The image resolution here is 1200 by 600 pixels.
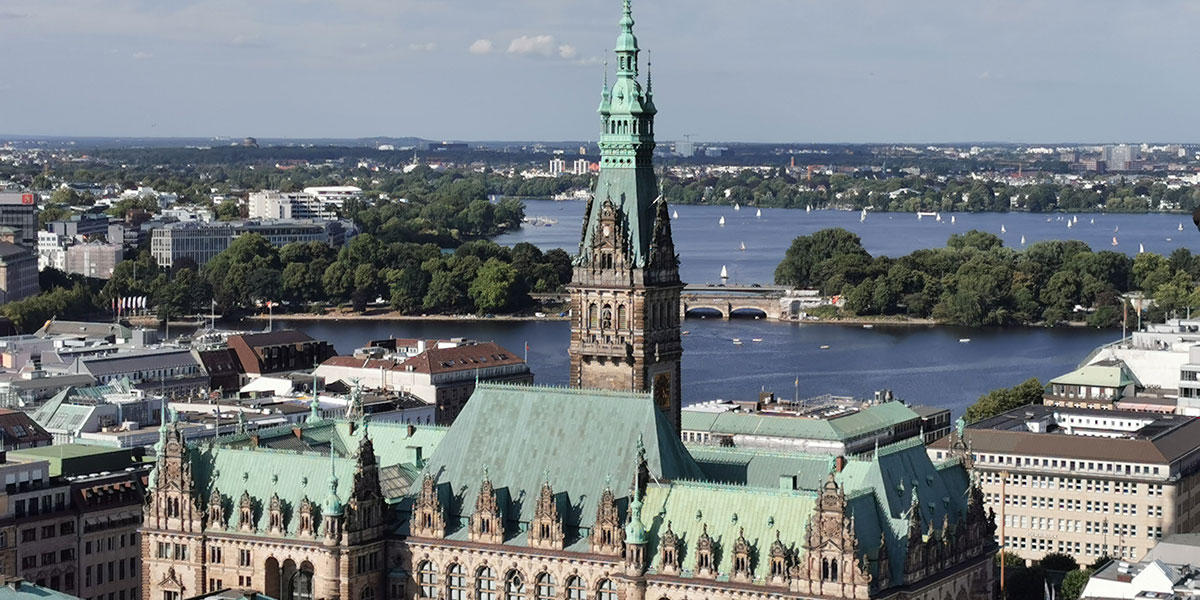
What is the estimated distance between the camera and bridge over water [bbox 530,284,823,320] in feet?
618

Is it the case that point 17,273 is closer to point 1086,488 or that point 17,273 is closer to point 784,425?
point 784,425

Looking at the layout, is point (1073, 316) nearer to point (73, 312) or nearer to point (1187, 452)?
point (73, 312)

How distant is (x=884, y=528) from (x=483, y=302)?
430ft

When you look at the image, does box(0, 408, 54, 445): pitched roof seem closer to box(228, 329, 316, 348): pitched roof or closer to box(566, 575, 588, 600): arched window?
→ box(566, 575, 588, 600): arched window

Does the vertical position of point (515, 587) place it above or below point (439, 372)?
above

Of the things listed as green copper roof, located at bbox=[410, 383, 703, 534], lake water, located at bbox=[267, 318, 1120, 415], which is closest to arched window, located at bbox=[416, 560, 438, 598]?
green copper roof, located at bbox=[410, 383, 703, 534]

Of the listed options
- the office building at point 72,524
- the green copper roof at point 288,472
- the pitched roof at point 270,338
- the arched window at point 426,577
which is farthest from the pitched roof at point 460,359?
the arched window at point 426,577

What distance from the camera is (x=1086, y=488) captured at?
93688 mm

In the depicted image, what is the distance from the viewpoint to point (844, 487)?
6078 cm

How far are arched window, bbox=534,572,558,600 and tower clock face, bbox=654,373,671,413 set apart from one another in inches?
421

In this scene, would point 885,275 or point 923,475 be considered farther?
point 885,275

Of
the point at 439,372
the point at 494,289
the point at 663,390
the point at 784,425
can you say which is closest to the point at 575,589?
the point at 663,390

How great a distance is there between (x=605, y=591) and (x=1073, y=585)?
2158cm

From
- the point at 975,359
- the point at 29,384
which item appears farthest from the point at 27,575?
the point at 975,359
